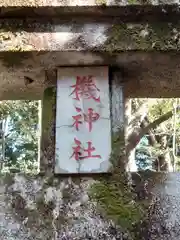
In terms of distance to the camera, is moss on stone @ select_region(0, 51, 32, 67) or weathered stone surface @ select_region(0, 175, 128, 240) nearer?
weathered stone surface @ select_region(0, 175, 128, 240)

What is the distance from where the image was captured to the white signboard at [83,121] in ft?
4.57

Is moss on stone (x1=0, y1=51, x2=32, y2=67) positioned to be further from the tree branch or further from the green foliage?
the green foliage

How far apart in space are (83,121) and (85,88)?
138 millimetres

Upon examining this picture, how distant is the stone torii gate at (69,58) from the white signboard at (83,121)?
0.11ft

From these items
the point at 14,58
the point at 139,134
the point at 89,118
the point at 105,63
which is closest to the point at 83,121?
the point at 89,118

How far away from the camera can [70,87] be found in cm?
151

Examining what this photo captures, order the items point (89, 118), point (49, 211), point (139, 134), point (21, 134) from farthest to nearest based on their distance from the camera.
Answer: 1. point (21, 134)
2. point (139, 134)
3. point (89, 118)
4. point (49, 211)

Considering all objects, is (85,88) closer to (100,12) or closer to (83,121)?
(83,121)

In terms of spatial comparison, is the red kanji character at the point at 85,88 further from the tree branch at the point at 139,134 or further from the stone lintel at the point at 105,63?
the tree branch at the point at 139,134

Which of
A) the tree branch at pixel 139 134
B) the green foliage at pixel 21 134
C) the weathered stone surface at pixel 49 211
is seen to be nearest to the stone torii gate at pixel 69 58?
the weathered stone surface at pixel 49 211

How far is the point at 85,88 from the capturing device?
150cm

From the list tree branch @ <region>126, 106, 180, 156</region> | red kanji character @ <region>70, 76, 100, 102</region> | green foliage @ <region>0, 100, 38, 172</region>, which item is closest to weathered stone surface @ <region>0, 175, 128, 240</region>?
red kanji character @ <region>70, 76, 100, 102</region>

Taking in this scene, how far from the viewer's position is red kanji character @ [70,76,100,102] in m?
1.49

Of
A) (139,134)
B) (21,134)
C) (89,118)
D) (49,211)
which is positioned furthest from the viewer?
(21,134)
